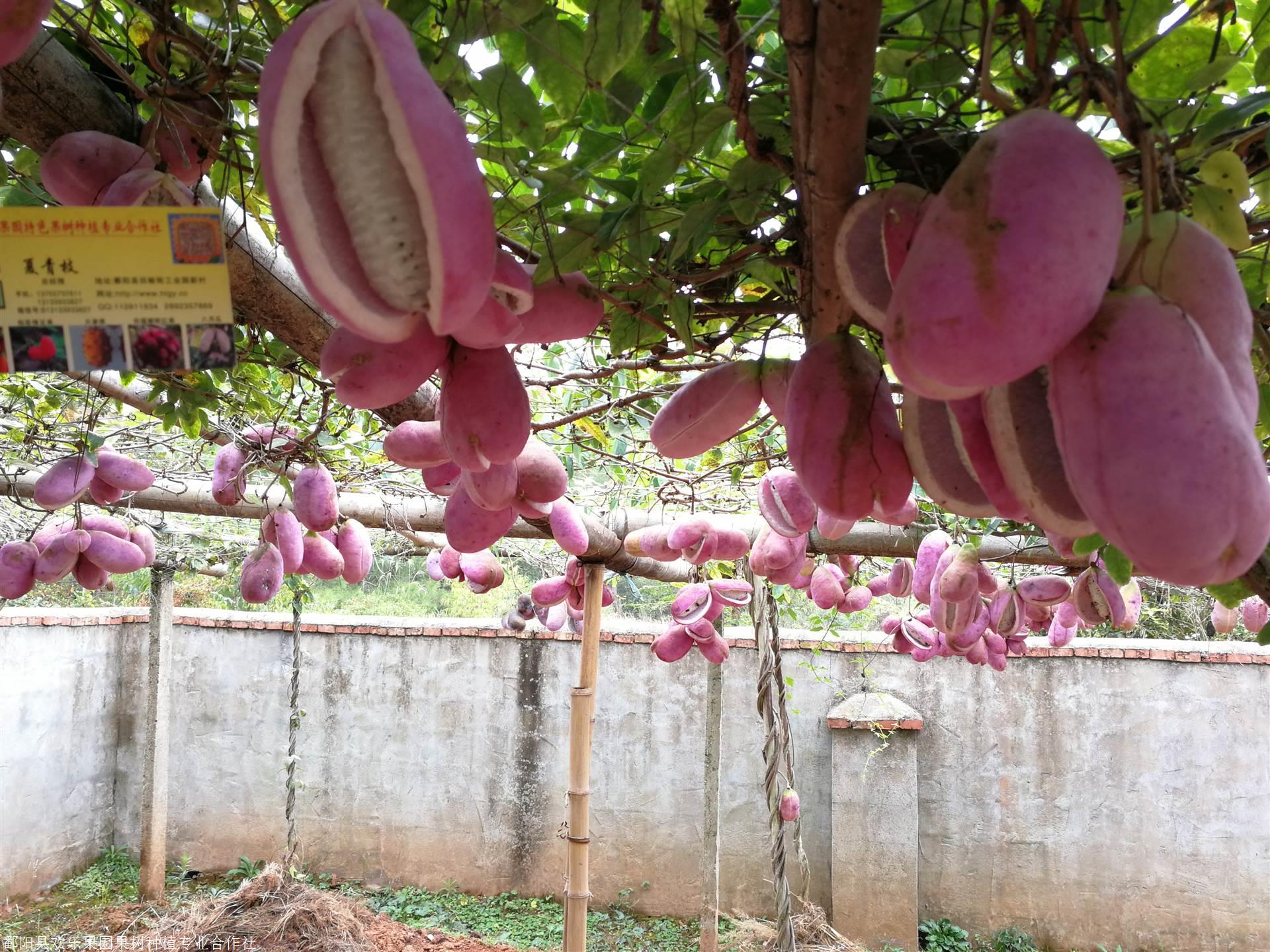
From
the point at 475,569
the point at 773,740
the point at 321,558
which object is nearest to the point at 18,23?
the point at 321,558

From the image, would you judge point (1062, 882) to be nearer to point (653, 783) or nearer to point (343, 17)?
point (653, 783)

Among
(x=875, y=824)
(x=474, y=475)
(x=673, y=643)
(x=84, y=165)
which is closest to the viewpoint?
(x=84, y=165)

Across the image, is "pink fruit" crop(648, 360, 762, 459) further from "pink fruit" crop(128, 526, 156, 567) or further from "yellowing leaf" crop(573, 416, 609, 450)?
"pink fruit" crop(128, 526, 156, 567)

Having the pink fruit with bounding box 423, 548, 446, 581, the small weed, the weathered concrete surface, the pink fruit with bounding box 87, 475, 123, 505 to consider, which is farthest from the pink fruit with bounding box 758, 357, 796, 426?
the weathered concrete surface

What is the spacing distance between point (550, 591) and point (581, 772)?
68cm

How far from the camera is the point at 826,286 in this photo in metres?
0.61

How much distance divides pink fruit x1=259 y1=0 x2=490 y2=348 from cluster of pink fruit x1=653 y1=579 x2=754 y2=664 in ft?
8.83

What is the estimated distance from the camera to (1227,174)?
1.60 ft

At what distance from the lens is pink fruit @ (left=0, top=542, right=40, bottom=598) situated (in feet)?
7.69

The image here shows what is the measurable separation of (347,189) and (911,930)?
5173 mm

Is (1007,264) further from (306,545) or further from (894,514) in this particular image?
(306,545)

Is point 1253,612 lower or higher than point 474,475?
lower

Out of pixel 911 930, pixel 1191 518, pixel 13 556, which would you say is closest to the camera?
pixel 1191 518

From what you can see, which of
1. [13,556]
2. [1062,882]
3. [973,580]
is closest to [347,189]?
[973,580]
